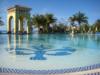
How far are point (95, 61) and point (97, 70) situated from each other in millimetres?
151

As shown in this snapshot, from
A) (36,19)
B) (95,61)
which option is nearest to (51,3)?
(36,19)

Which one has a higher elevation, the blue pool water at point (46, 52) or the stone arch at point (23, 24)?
the stone arch at point (23, 24)

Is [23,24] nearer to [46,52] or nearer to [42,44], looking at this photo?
[42,44]

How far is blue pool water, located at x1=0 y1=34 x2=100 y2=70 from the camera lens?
2.28 meters

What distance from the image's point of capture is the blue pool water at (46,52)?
228cm

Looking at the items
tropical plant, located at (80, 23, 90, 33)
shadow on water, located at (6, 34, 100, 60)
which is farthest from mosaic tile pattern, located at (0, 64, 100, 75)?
tropical plant, located at (80, 23, 90, 33)

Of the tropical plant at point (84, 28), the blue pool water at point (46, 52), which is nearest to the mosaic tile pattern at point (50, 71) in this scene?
the blue pool water at point (46, 52)

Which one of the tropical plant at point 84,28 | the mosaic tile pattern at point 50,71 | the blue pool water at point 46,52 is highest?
the tropical plant at point 84,28

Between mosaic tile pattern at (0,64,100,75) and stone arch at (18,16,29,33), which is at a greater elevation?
stone arch at (18,16,29,33)

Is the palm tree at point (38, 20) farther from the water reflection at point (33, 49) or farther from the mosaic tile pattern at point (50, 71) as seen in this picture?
the mosaic tile pattern at point (50, 71)

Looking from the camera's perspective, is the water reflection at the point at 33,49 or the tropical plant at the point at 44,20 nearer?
the water reflection at the point at 33,49

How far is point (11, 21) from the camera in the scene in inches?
95.7

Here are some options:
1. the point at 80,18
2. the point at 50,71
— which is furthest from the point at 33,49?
the point at 80,18

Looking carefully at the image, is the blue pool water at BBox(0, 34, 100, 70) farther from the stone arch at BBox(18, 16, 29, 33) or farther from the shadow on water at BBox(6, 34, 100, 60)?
the stone arch at BBox(18, 16, 29, 33)
